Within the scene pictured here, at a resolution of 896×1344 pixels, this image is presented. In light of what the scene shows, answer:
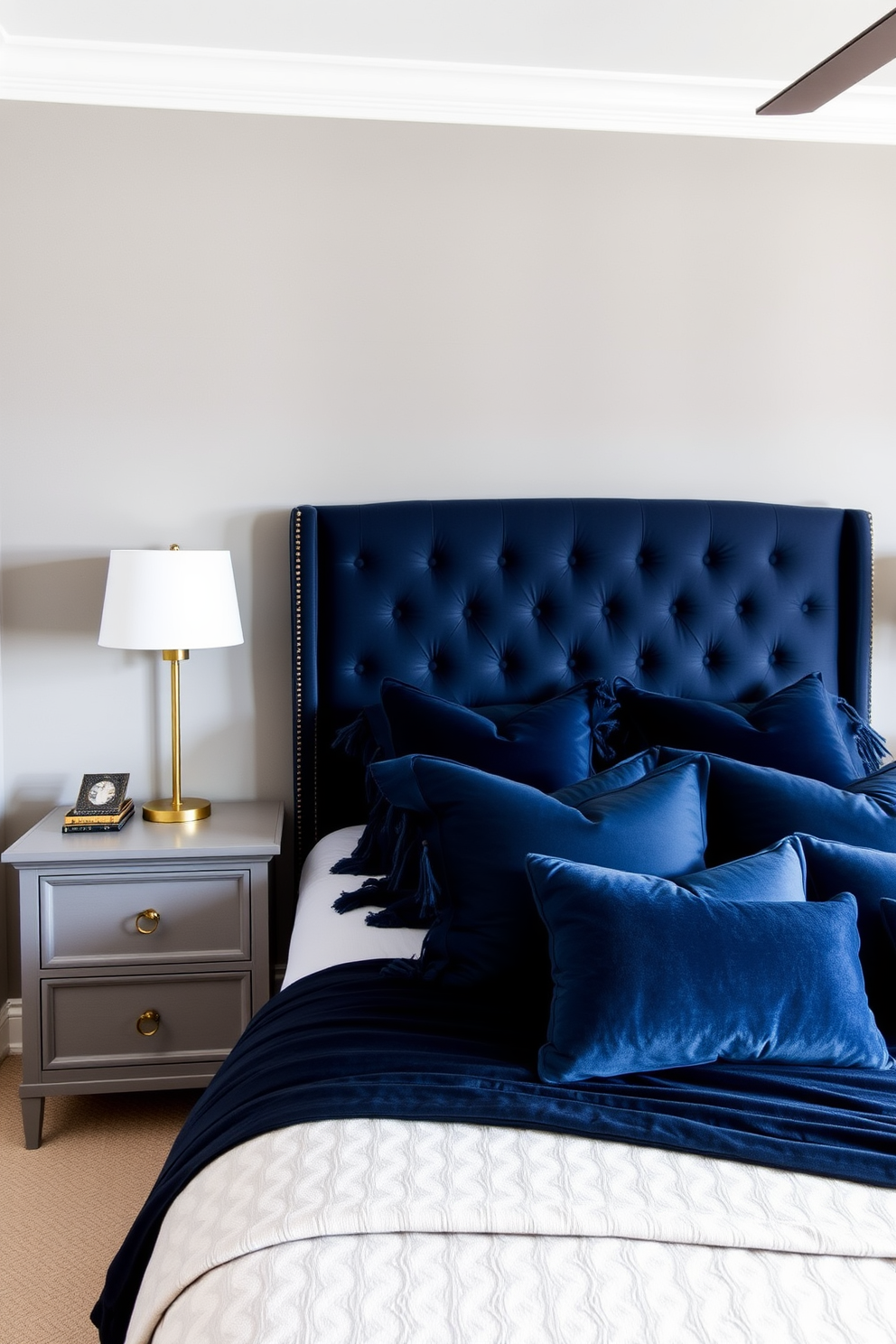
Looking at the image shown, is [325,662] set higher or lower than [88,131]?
lower

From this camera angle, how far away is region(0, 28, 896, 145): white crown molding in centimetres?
242

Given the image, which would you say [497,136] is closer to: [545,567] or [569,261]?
[569,261]

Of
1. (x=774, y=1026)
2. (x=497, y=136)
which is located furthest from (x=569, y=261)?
(x=774, y=1026)

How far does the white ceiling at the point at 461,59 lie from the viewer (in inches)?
89.0

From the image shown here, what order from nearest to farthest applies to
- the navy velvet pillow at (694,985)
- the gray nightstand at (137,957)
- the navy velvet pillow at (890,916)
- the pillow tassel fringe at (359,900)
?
the navy velvet pillow at (694,985) → the navy velvet pillow at (890,916) → the pillow tassel fringe at (359,900) → the gray nightstand at (137,957)

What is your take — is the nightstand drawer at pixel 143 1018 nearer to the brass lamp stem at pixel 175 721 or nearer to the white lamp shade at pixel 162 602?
the brass lamp stem at pixel 175 721

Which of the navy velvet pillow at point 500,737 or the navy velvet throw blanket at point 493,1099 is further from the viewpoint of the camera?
the navy velvet pillow at point 500,737

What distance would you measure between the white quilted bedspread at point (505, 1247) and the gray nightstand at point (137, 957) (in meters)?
1.11

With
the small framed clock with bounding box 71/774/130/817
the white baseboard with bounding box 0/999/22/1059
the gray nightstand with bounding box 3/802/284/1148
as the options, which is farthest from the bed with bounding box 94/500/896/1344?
the white baseboard with bounding box 0/999/22/1059

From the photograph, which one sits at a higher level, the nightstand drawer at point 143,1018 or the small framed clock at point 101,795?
the small framed clock at point 101,795

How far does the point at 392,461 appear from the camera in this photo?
8.55 ft

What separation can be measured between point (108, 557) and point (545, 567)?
1.11m

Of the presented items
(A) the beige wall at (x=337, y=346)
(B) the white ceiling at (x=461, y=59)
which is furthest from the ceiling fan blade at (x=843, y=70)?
(A) the beige wall at (x=337, y=346)

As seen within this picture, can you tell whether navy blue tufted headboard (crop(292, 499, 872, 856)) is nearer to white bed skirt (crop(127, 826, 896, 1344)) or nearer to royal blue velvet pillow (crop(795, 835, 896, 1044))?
royal blue velvet pillow (crop(795, 835, 896, 1044))
